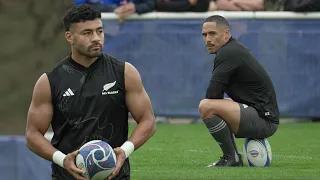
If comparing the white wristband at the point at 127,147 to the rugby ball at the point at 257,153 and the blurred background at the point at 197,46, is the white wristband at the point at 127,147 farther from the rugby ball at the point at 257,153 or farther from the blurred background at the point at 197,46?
the blurred background at the point at 197,46

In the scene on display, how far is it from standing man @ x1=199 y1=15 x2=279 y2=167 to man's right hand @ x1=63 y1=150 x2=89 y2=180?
3.49m

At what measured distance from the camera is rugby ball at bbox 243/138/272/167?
9.34m

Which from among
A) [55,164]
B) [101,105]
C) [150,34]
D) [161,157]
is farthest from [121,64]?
[150,34]

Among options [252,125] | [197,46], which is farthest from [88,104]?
[197,46]

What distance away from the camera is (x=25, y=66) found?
3906 millimetres

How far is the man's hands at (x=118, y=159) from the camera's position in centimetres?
594

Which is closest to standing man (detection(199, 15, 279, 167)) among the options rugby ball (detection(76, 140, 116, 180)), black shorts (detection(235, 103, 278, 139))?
black shorts (detection(235, 103, 278, 139))

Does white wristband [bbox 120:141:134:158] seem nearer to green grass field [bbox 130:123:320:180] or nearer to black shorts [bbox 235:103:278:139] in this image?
green grass field [bbox 130:123:320:180]

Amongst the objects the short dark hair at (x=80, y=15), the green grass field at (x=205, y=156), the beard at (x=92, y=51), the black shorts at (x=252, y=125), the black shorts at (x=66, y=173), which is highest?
the short dark hair at (x=80, y=15)

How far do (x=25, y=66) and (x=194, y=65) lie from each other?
37.5 feet

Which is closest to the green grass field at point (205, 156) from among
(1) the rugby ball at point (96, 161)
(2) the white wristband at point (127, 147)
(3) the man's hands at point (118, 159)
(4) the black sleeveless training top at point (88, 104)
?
(4) the black sleeveless training top at point (88, 104)

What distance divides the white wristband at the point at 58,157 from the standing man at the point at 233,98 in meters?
3.36

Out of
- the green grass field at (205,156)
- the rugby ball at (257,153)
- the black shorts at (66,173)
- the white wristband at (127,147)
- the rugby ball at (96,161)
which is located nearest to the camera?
the rugby ball at (96,161)

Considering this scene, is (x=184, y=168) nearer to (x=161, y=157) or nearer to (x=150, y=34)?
(x=161, y=157)
